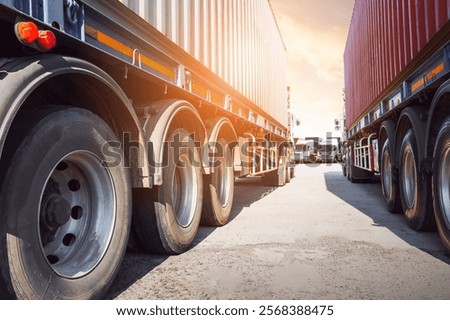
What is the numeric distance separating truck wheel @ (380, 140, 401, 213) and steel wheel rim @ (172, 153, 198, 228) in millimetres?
2914

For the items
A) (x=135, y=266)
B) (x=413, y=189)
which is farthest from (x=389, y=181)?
(x=135, y=266)

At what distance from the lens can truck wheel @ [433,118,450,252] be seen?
3.08 meters

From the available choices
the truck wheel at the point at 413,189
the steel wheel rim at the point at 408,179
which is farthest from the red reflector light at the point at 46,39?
the steel wheel rim at the point at 408,179

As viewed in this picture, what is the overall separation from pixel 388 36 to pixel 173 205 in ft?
13.8

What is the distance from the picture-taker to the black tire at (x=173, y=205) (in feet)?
9.78

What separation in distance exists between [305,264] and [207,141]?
5.35 ft

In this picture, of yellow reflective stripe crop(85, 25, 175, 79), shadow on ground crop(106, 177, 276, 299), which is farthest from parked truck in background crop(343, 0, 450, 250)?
shadow on ground crop(106, 177, 276, 299)

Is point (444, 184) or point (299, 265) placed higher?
point (444, 184)

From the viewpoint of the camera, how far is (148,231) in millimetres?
3047

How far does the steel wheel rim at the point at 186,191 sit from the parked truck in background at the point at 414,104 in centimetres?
224

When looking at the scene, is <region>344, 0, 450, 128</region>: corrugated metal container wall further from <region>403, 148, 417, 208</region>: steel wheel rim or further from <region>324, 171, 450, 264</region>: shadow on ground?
<region>324, 171, 450, 264</region>: shadow on ground

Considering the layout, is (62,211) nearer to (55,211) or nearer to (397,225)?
(55,211)

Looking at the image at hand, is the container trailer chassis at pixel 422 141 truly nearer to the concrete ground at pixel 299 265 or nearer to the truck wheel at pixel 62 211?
the concrete ground at pixel 299 265

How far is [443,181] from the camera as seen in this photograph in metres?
3.22
